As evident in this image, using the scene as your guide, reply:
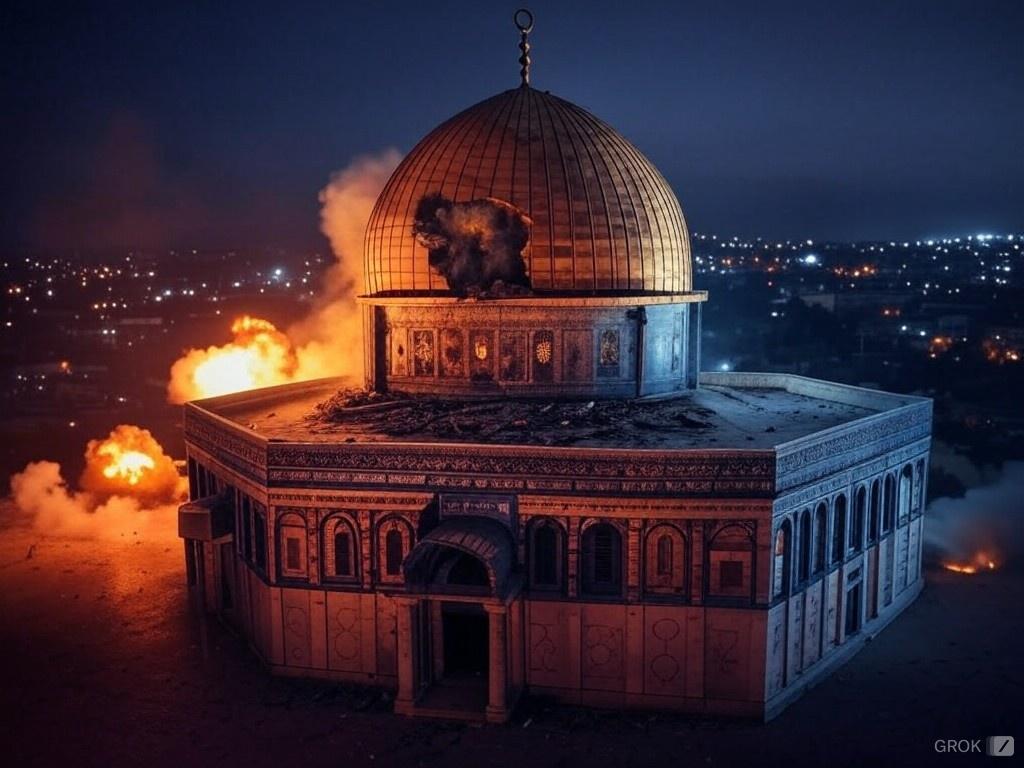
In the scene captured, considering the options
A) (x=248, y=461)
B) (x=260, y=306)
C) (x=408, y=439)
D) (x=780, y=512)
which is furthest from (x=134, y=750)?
(x=260, y=306)

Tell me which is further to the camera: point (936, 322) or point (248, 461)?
point (936, 322)

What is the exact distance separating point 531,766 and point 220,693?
24.2ft

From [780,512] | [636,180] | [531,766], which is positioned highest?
[636,180]

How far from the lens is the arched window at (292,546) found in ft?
70.0

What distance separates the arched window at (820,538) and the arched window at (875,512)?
2757 mm

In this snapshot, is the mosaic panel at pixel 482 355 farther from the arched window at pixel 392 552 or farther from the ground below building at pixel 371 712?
the ground below building at pixel 371 712

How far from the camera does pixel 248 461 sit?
884 inches

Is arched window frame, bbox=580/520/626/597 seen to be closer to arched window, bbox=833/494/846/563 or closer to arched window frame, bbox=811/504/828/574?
arched window frame, bbox=811/504/828/574

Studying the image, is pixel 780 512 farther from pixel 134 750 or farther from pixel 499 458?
pixel 134 750

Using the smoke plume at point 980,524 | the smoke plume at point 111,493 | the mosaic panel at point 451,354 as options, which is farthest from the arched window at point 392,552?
the smoke plume at point 980,524

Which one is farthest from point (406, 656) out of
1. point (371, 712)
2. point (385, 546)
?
point (385, 546)

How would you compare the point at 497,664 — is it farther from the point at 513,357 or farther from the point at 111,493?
the point at 111,493

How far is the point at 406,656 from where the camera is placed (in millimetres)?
19656

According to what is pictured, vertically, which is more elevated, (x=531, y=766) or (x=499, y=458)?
(x=499, y=458)
